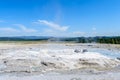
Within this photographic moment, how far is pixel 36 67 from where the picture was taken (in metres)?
17.2

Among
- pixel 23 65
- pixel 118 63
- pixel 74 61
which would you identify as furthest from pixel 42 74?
pixel 118 63

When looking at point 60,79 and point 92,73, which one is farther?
point 92,73

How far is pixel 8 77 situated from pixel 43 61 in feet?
15.7

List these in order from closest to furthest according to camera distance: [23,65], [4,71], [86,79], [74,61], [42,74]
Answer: [86,79] → [42,74] → [4,71] → [23,65] → [74,61]

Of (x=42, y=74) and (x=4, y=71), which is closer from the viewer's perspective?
(x=42, y=74)

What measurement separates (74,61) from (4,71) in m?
6.50

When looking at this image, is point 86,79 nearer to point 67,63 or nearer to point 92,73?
point 92,73

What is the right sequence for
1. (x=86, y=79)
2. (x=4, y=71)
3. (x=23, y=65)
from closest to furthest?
(x=86, y=79), (x=4, y=71), (x=23, y=65)

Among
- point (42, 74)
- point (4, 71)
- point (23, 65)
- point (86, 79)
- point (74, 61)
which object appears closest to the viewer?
point (86, 79)

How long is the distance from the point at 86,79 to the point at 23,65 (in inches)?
251

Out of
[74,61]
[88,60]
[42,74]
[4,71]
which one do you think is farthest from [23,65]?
[88,60]

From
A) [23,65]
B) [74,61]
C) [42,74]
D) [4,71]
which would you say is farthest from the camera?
[74,61]

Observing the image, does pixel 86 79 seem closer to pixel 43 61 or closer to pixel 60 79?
pixel 60 79

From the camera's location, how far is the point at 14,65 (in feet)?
58.1
